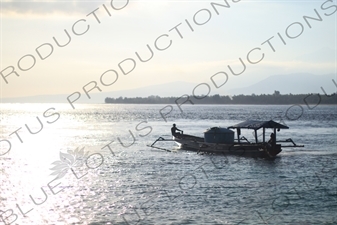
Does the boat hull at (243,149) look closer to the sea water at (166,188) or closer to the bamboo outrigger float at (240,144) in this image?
the bamboo outrigger float at (240,144)

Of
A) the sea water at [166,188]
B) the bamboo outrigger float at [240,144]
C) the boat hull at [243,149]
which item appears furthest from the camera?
the bamboo outrigger float at [240,144]

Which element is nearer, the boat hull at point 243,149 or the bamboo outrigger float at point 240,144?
the boat hull at point 243,149

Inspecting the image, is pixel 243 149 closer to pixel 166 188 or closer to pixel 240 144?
pixel 240 144

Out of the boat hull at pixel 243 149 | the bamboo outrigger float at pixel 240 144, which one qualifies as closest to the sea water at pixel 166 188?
the boat hull at pixel 243 149

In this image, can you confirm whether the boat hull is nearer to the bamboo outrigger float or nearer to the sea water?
the bamboo outrigger float

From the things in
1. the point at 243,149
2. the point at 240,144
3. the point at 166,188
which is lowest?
the point at 243,149

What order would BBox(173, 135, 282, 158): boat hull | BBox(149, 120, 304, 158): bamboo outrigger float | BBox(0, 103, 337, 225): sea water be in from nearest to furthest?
BBox(0, 103, 337, 225): sea water → BBox(173, 135, 282, 158): boat hull → BBox(149, 120, 304, 158): bamboo outrigger float

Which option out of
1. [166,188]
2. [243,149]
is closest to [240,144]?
[243,149]

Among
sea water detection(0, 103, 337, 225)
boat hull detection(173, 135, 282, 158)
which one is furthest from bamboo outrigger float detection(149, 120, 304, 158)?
sea water detection(0, 103, 337, 225)

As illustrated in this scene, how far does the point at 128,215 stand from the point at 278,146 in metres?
22.3

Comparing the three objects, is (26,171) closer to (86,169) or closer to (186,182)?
(86,169)

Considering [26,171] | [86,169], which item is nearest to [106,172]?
[86,169]

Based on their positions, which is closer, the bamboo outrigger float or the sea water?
the sea water

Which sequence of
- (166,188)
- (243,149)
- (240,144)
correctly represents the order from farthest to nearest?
(240,144) → (243,149) → (166,188)
